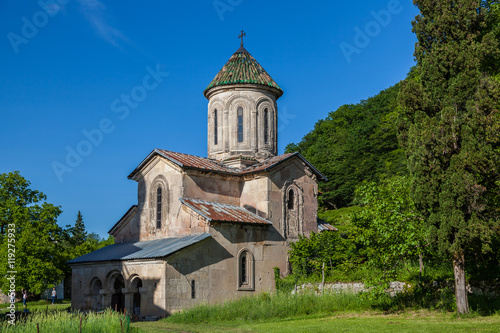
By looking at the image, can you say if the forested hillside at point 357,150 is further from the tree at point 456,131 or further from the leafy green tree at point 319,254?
the tree at point 456,131

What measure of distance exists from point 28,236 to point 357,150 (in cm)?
2691

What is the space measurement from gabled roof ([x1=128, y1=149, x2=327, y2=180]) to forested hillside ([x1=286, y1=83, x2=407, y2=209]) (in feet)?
48.8

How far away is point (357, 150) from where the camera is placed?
44.0m

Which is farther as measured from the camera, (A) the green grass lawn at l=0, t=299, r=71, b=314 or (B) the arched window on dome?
(B) the arched window on dome

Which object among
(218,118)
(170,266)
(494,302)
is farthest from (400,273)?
(218,118)

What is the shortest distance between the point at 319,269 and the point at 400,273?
427 centimetres

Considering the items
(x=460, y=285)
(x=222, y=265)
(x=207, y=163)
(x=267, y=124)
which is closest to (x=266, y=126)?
(x=267, y=124)

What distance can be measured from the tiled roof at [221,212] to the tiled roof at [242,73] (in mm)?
6610

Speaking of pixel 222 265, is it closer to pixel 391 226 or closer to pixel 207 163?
pixel 207 163

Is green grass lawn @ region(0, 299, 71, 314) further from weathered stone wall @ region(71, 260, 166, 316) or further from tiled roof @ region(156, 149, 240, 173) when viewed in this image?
tiled roof @ region(156, 149, 240, 173)

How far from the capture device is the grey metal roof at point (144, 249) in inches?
738

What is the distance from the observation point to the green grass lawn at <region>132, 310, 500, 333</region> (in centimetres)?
1227

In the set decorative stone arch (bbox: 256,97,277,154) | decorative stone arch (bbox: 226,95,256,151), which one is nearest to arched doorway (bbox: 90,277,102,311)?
decorative stone arch (bbox: 226,95,256,151)

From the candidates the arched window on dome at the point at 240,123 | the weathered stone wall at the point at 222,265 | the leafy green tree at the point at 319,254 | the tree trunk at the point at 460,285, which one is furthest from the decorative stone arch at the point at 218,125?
the tree trunk at the point at 460,285
